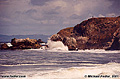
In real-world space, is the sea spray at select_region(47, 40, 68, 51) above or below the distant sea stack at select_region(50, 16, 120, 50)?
below

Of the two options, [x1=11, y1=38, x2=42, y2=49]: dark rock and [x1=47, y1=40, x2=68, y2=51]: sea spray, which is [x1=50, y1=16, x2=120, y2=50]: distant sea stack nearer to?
[x1=47, y1=40, x2=68, y2=51]: sea spray

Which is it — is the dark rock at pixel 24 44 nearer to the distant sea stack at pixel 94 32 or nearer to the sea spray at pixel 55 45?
the sea spray at pixel 55 45

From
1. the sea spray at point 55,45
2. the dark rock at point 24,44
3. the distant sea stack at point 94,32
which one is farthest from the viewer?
the distant sea stack at point 94,32

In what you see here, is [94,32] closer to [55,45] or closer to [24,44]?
[55,45]

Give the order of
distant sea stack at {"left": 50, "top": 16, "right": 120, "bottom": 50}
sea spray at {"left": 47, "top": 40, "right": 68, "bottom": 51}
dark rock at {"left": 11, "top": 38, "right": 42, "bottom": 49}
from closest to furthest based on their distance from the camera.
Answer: dark rock at {"left": 11, "top": 38, "right": 42, "bottom": 49} < sea spray at {"left": 47, "top": 40, "right": 68, "bottom": 51} < distant sea stack at {"left": 50, "top": 16, "right": 120, "bottom": 50}

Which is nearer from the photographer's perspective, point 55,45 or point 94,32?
point 55,45

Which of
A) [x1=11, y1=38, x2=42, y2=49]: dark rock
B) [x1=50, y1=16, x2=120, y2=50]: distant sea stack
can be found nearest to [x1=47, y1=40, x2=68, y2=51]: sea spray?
[x1=11, y1=38, x2=42, y2=49]: dark rock

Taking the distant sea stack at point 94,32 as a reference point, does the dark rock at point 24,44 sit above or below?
below

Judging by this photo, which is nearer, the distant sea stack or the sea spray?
the sea spray

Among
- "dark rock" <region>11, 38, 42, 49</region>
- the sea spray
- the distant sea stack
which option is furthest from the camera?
the distant sea stack

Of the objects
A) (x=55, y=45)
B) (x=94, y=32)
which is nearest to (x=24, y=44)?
(x=55, y=45)

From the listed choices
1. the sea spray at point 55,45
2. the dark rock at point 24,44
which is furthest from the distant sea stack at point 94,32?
the dark rock at point 24,44

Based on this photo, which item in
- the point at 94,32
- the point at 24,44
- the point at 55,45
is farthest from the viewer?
the point at 94,32

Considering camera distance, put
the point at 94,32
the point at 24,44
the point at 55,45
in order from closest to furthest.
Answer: the point at 24,44 < the point at 55,45 < the point at 94,32
